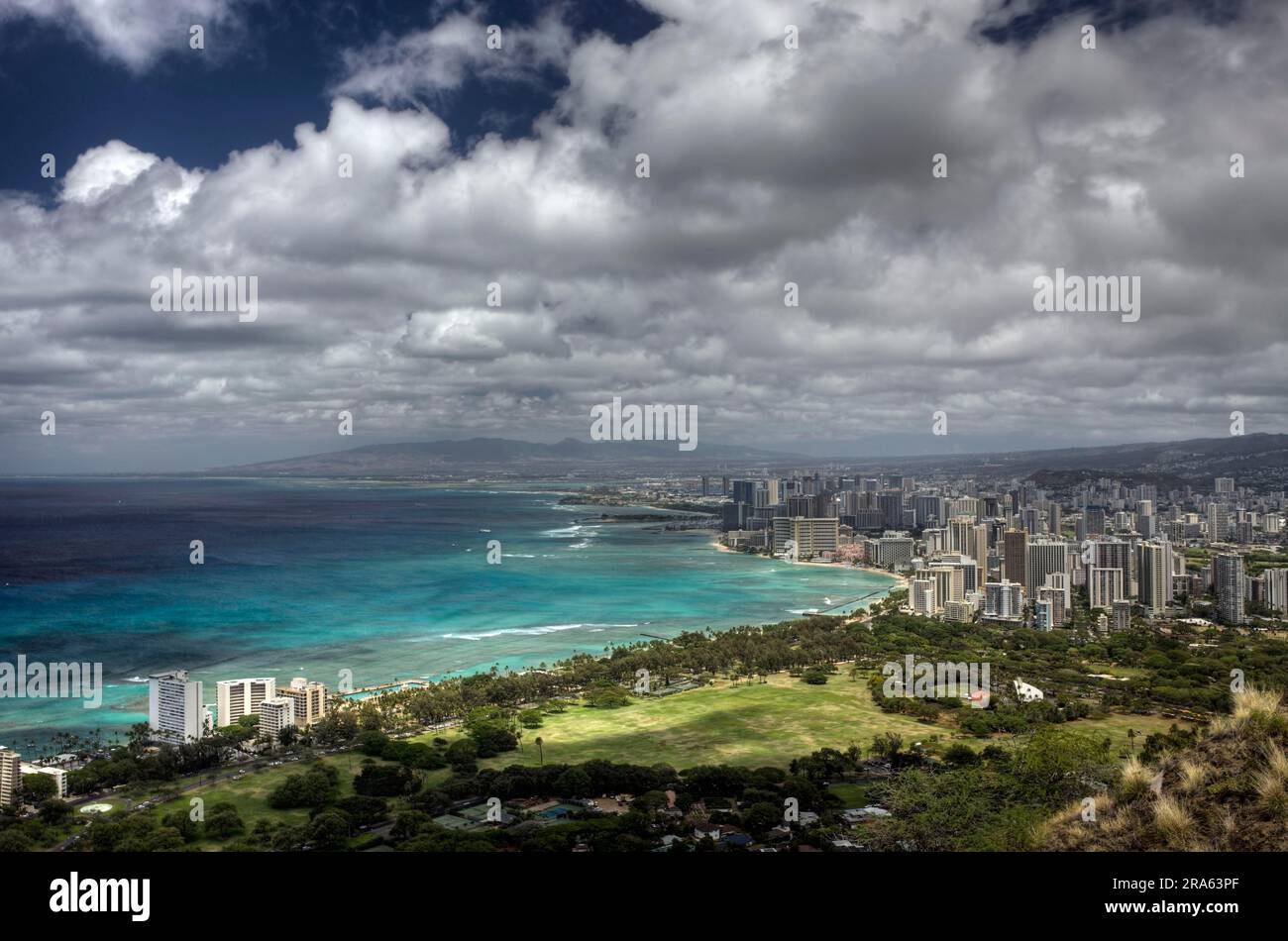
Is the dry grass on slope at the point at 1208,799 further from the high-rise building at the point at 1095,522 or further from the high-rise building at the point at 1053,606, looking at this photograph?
the high-rise building at the point at 1095,522

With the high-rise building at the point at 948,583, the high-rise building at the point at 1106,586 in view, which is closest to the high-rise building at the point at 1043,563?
the high-rise building at the point at 1106,586

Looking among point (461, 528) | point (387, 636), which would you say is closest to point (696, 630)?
point (387, 636)

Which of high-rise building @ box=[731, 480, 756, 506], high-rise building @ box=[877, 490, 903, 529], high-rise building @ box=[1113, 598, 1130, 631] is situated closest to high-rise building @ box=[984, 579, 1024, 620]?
high-rise building @ box=[1113, 598, 1130, 631]
